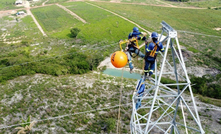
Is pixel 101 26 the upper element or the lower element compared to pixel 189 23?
lower

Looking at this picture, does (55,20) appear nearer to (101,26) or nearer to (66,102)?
(101,26)

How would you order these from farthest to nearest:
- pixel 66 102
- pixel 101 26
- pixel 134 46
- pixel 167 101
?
pixel 101 26, pixel 66 102, pixel 167 101, pixel 134 46

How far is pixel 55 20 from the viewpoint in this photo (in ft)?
190

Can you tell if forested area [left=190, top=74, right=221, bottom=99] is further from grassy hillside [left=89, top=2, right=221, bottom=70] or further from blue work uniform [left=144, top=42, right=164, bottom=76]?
blue work uniform [left=144, top=42, right=164, bottom=76]

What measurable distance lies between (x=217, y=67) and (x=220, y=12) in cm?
4146

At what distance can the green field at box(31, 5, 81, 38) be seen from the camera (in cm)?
4978

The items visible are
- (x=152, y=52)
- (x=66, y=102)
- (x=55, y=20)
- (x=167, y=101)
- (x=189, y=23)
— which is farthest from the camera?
(x=55, y=20)

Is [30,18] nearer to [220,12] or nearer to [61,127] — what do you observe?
[61,127]

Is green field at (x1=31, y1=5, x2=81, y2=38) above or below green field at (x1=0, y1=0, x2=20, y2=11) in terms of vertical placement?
below

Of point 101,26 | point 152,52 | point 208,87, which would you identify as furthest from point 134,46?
point 101,26

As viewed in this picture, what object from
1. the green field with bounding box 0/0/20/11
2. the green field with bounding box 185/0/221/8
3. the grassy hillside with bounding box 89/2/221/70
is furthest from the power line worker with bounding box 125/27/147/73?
the green field with bounding box 0/0/20/11

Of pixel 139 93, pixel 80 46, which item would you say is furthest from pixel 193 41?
pixel 139 93

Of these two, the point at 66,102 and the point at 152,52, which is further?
the point at 66,102

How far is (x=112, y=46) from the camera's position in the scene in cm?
4000
